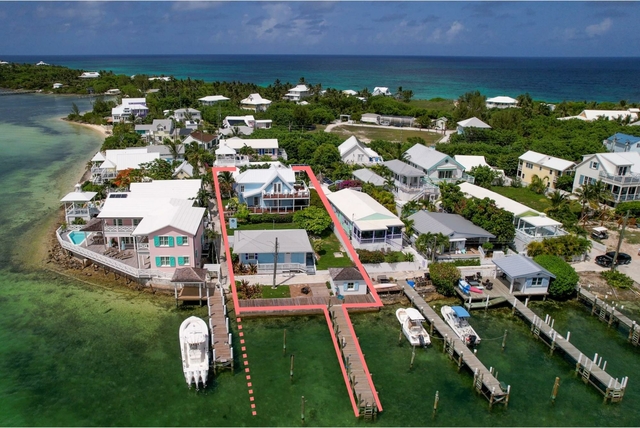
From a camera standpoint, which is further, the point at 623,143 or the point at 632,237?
the point at 623,143

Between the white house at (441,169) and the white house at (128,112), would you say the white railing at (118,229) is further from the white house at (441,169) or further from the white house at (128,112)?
the white house at (128,112)

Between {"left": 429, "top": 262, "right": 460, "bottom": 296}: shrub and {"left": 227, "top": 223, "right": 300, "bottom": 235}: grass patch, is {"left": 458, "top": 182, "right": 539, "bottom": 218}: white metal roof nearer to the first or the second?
{"left": 429, "top": 262, "right": 460, "bottom": 296}: shrub

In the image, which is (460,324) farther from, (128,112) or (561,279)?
(128,112)

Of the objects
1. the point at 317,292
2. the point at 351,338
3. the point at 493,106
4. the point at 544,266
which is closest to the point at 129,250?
the point at 317,292

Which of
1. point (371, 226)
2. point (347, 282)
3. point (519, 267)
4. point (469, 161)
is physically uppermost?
point (469, 161)

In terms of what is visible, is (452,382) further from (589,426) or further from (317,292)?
(317,292)

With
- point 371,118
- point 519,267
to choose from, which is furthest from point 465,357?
point 371,118

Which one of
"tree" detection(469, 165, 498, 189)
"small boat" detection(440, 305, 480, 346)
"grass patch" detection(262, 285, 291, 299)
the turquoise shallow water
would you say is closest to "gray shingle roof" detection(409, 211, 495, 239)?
the turquoise shallow water
